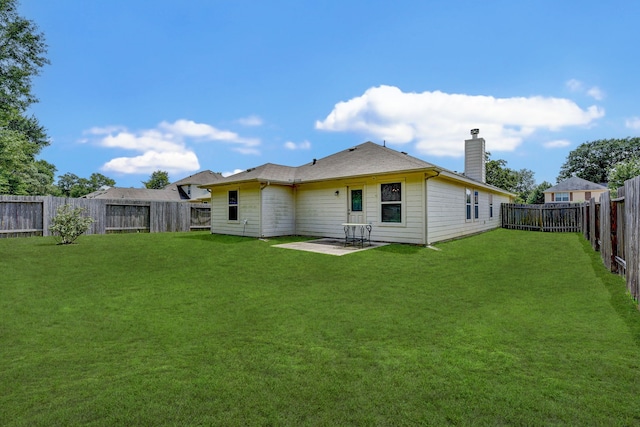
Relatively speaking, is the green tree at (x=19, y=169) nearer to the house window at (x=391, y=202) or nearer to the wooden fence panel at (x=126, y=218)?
the wooden fence panel at (x=126, y=218)

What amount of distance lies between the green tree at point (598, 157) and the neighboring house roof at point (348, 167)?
2204 inches

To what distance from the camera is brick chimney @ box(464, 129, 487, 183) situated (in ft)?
55.5

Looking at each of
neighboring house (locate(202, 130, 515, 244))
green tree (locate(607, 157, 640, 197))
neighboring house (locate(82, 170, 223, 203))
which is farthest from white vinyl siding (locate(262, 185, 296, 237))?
neighboring house (locate(82, 170, 223, 203))

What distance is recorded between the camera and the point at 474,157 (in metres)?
17.2

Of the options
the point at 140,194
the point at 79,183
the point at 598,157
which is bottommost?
the point at 140,194

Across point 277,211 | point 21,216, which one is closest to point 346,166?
point 277,211

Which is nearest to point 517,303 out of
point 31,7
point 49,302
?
point 49,302

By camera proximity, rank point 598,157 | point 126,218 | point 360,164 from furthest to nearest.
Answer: point 598,157
point 126,218
point 360,164

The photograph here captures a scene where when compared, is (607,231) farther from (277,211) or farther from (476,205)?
(277,211)

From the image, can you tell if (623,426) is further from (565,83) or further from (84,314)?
(565,83)

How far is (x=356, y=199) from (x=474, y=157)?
9607 millimetres

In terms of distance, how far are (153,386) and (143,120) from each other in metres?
21.4

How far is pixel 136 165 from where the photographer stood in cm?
5412

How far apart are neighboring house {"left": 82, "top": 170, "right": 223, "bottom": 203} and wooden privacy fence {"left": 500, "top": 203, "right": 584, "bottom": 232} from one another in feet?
99.2
